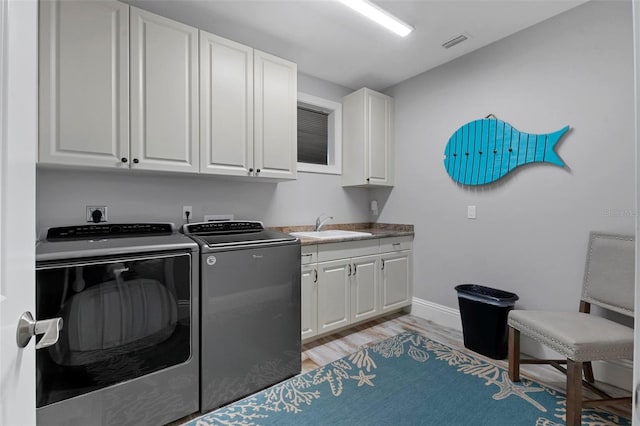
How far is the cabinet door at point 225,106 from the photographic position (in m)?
2.07

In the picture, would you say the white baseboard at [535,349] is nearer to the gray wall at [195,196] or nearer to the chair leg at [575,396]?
the chair leg at [575,396]

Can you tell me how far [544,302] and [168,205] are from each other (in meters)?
3.01

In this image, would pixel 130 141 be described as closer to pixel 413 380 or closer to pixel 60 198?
pixel 60 198

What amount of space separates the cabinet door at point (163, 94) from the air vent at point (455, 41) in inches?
80.4

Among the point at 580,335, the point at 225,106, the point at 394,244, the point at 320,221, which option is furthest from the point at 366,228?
the point at 580,335

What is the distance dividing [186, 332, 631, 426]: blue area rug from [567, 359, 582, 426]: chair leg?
107 mm

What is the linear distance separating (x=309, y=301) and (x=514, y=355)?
4.80ft

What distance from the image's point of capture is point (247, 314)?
1.80m

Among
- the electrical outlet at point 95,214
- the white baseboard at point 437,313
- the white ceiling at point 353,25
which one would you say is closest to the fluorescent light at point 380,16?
the white ceiling at point 353,25

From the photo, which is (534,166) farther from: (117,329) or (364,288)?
(117,329)

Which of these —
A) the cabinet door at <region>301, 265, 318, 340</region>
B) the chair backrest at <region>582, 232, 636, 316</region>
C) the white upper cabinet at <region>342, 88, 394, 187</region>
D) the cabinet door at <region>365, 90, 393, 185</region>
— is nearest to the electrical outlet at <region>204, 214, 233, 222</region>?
the cabinet door at <region>301, 265, 318, 340</region>

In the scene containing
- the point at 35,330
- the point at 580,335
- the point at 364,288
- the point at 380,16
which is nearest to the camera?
the point at 35,330

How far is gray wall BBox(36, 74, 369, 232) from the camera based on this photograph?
1888 mm

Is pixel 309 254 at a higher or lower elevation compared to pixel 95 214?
lower
